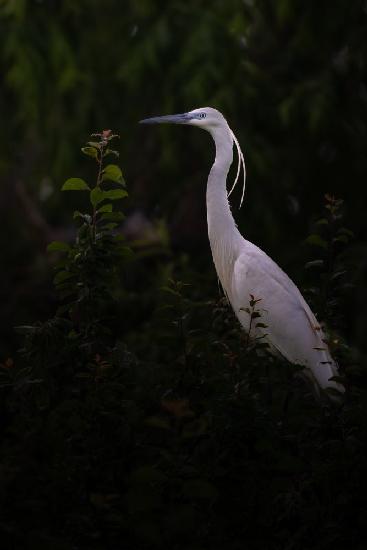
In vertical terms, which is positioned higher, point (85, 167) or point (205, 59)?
point (205, 59)

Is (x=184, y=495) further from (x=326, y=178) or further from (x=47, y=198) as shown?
(x=47, y=198)

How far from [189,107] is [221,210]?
13.7ft

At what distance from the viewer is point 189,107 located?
7.89 metres

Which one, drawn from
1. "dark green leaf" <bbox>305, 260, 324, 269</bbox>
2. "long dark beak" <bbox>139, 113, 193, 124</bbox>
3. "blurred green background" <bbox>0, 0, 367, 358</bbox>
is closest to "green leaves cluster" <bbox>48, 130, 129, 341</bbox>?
"dark green leaf" <bbox>305, 260, 324, 269</bbox>

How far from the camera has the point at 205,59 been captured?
7973 millimetres

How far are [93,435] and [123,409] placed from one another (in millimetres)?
126

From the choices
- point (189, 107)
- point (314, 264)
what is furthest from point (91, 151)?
point (189, 107)

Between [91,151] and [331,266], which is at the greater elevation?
[91,151]

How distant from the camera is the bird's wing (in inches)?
150

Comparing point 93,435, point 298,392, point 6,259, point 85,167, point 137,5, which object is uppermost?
point 137,5

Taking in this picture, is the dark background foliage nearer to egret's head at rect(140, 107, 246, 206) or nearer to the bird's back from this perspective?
the bird's back

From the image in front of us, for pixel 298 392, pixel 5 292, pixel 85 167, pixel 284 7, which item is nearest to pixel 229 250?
pixel 298 392

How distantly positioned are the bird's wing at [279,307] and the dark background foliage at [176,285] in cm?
15

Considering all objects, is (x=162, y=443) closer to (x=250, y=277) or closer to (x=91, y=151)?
(x=91, y=151)
